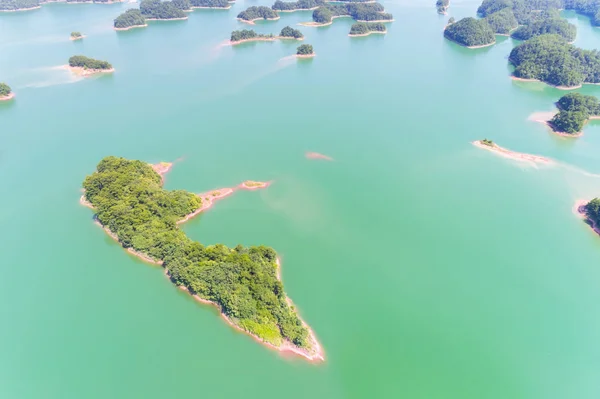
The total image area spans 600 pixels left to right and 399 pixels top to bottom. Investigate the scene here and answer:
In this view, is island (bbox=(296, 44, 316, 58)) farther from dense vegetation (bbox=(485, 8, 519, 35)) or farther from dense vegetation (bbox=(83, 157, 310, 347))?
dense vegetation (bbox=(83, 157, 310, 347))

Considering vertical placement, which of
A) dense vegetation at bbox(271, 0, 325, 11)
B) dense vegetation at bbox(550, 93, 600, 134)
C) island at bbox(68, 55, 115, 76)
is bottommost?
dense vegetation at bbox(550, 93, 600, 134)

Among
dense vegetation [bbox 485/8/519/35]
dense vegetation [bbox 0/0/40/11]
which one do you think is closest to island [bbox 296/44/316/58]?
dense vegetation [bbox 485/8/519/35]

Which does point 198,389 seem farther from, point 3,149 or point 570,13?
point 570,13

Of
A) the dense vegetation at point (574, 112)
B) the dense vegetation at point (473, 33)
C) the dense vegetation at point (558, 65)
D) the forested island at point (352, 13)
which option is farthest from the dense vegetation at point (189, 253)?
the forested island at point (352, 13)

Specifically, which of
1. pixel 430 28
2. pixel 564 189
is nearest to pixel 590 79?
pixel 564 189

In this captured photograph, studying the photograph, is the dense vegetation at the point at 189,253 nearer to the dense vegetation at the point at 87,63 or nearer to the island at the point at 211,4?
the dense vegetation at the point at 87,63

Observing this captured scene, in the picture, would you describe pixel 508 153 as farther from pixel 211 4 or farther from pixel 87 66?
pixel 211 4

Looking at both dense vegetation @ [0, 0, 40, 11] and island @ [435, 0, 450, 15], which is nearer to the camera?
dense vegetation @ [0, 0, 40, 11]

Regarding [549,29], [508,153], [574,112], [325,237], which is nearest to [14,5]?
[325,237]
